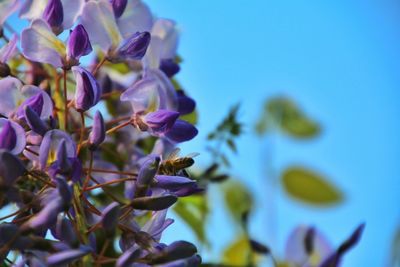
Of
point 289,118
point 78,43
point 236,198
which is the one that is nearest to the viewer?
point 78,43

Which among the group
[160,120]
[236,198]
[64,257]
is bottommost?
[64,257]

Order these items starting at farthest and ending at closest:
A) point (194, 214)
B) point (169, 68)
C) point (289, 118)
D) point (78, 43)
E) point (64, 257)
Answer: point (289, 118) < point (194, 214) < point (169, 68) < point (78, 43) < point (64, 257)

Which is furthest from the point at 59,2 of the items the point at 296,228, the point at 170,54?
the point at 296,228

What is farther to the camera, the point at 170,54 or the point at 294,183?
the point at 294,183

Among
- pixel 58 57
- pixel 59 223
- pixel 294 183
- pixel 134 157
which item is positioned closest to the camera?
pixel 59 223

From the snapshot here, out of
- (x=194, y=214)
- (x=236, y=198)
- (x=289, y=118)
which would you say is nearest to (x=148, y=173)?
(x=194, y=214)

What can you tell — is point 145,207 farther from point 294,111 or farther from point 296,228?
point 294,111

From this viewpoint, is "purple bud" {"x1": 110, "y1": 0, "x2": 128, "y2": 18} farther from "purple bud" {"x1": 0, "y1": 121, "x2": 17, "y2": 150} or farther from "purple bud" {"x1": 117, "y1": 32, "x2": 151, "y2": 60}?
"purple bud" {"x1": 0, "y1": 121, "x2": 17, "y2": 150}

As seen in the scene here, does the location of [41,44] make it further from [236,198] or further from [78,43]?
[236,198]

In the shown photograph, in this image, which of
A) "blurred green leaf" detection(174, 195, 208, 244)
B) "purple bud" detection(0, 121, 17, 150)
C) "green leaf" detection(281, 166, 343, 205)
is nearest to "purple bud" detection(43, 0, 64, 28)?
"purple bud" detection(0, 121, 17, 150)
